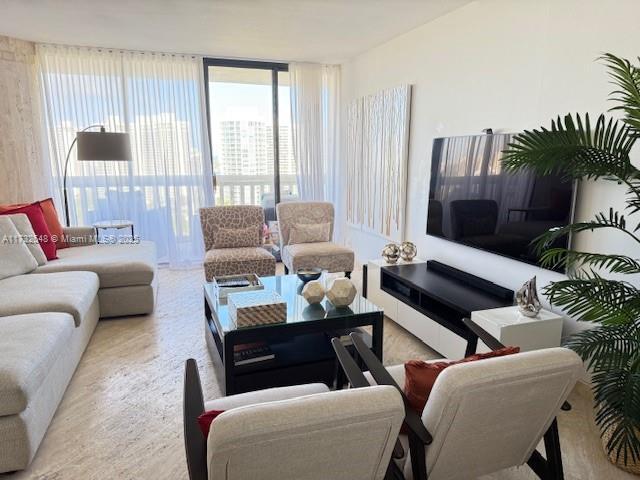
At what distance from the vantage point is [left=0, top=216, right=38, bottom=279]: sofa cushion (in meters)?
3.07

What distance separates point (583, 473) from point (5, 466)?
2.43m

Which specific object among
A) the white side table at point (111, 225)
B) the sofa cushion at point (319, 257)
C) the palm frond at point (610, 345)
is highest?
the white side table at point (111, 225)

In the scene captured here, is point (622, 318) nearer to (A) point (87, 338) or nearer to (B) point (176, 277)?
(A) point (87, 338)

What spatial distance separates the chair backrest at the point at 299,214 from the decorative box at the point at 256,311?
7.22 ft

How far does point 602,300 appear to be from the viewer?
1.72 m

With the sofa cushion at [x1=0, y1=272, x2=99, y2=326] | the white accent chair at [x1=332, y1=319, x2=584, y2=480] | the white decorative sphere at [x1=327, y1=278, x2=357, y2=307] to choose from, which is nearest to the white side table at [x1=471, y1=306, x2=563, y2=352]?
the white decorative sphere at [x1=327, y1=278, x2=357, y2=307]

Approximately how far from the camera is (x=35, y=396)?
188cm

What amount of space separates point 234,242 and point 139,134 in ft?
5.83

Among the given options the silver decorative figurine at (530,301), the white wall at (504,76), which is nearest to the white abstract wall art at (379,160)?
the white wall at (504,76)

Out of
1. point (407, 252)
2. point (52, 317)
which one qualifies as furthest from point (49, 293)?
point (407, 252)

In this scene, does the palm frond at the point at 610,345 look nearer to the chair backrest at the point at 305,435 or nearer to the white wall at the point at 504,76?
the white wall at the point at 504,76

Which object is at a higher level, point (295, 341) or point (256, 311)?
point (256, 311)

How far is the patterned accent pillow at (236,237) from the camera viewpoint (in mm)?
4230

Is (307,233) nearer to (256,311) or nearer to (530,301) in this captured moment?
(256,311)
